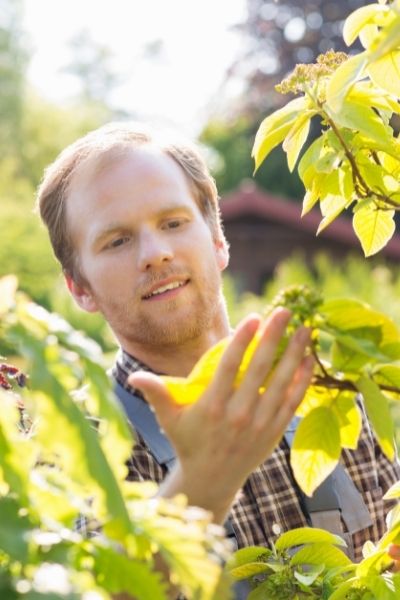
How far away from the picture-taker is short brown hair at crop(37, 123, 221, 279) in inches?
93.0

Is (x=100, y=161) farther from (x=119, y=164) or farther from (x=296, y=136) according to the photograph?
(x=296, y=136)

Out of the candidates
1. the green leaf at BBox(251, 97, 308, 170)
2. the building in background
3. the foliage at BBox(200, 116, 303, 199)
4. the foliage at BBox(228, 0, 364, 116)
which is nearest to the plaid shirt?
the green leaf at BBox(251, 97, 308, 170)

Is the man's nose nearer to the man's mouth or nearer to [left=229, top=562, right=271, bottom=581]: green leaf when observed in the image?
the man's mouth

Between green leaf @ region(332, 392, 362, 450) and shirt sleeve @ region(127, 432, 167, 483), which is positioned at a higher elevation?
green leaf @ region(332, 392, 362, 450)

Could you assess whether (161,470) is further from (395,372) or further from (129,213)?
(395,372)

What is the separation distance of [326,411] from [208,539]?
0.80 feet

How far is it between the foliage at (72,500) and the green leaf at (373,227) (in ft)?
2.19

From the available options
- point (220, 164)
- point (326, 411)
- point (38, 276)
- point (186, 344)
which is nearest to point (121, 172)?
point (186, 344)

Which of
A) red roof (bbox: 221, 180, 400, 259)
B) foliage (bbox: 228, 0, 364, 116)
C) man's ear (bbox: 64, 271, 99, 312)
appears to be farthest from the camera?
foliage (bbox: 228, 0, 364, 116)

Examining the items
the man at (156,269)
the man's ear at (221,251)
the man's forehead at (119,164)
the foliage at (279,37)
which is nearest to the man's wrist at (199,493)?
the man at (156,269)

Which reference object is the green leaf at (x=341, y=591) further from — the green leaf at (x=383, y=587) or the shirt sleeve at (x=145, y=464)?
the shirt sleeve at (x=145, y=464)

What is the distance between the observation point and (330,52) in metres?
1.50

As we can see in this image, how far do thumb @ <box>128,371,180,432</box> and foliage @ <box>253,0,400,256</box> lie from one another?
40cm

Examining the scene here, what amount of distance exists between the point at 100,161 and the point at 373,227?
0.83 metres
